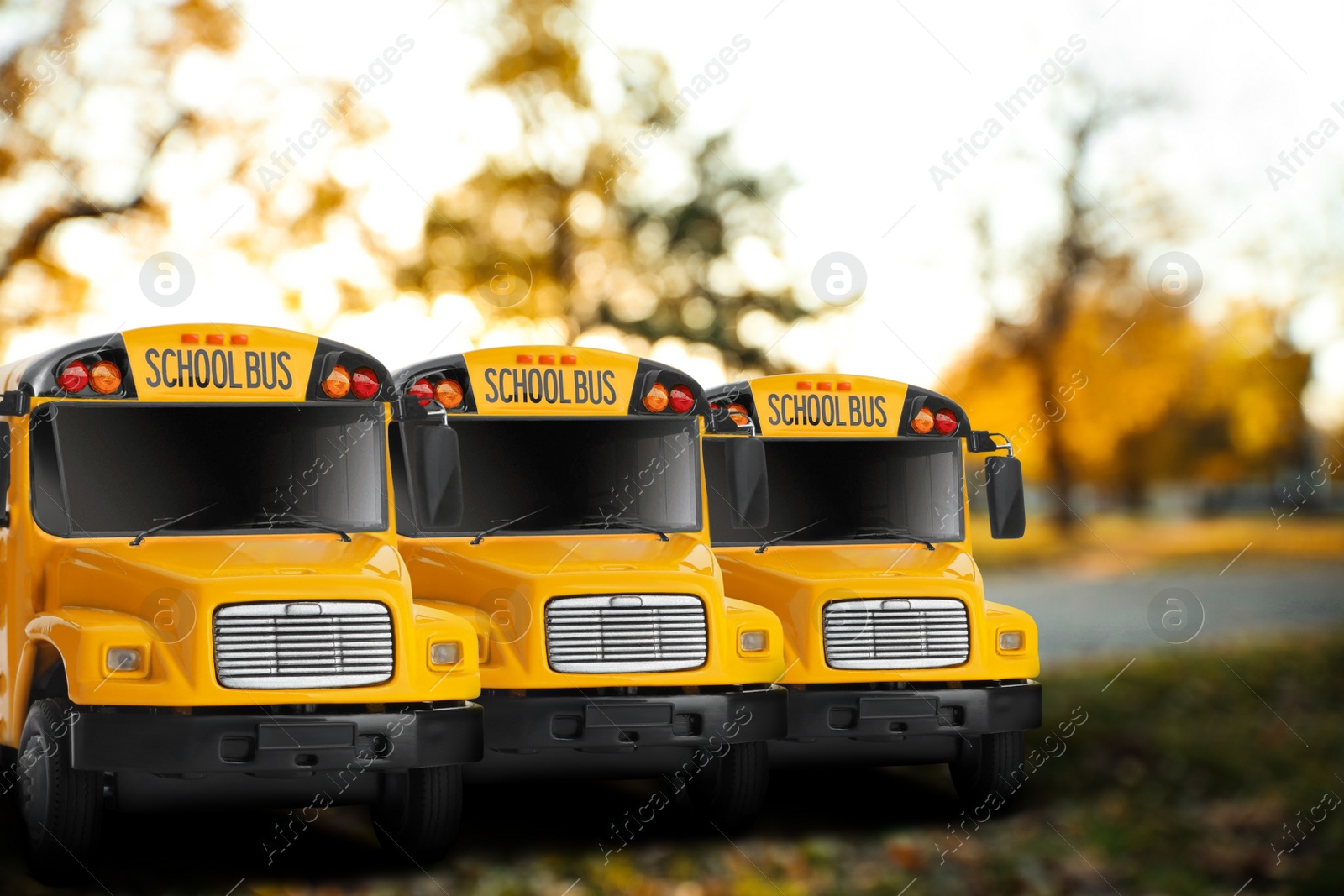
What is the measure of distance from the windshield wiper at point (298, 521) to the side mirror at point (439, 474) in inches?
19.4

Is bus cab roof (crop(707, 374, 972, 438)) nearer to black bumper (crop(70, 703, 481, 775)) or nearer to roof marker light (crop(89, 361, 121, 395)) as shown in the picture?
black bumper (crop(70, 703, 481, 775))

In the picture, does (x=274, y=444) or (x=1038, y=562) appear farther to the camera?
(x=1038, y=562)

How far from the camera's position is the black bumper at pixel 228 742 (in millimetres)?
7402

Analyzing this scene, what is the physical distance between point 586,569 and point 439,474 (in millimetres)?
1215

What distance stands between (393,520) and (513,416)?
120 cm

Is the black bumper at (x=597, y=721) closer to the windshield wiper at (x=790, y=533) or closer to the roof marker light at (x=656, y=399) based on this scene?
the roof marker light at (x=656, y=399)

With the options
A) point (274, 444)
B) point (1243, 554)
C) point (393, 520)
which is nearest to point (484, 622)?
point (393, 520)

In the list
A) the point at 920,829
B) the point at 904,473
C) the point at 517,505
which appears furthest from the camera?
the point at 904,473

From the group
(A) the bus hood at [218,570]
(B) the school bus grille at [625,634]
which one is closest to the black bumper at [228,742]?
(A) the bus hood at [218,570]

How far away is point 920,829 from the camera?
33.0 feet

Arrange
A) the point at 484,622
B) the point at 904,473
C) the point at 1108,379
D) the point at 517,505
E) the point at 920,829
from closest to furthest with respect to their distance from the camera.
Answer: the point at 484,622 → the point at 517,505 → the point at 920,829 → the point at 904,473 → the point at 1108,379

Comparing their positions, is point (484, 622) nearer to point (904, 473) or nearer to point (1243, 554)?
point (904, 473)

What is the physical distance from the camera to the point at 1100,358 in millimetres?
32406

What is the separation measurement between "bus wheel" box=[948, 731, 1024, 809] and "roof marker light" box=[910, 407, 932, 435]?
2175 mm
